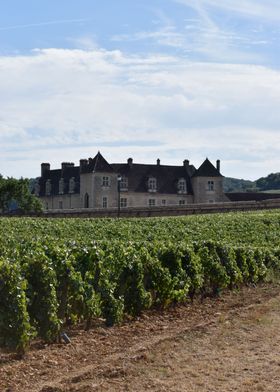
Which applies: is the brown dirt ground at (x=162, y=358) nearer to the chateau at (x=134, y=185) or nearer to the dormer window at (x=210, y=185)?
the chateau at (x=134, y=185)

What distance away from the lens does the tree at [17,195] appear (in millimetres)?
71500

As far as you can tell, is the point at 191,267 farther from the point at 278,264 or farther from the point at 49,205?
the point at 49,205

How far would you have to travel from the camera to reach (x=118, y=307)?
11562mm

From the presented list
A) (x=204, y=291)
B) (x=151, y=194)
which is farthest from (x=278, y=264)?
(x=151, y=194)

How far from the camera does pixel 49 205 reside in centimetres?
8600

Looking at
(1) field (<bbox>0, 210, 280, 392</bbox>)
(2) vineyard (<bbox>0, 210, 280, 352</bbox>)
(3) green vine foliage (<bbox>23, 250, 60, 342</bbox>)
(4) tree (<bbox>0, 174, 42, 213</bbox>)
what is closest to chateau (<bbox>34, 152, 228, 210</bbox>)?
(4) tree (<bbox>0, 174, 42, 213</bbox>)

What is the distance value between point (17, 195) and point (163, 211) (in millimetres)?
20899

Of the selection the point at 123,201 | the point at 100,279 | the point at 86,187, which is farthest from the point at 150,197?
the point at 100,279

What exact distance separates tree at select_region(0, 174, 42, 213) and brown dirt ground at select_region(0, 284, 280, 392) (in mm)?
59630

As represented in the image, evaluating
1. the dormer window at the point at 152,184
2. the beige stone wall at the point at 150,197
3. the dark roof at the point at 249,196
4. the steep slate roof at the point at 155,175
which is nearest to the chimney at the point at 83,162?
the steep slate roof at the point at 155,175

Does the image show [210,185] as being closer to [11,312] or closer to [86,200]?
[86,200]

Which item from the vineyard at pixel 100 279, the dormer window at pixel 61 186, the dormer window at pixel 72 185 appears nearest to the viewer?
the vineyard at pixel 100 279

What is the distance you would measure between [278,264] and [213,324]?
8716 mm

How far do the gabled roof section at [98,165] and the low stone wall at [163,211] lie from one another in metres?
18.8
